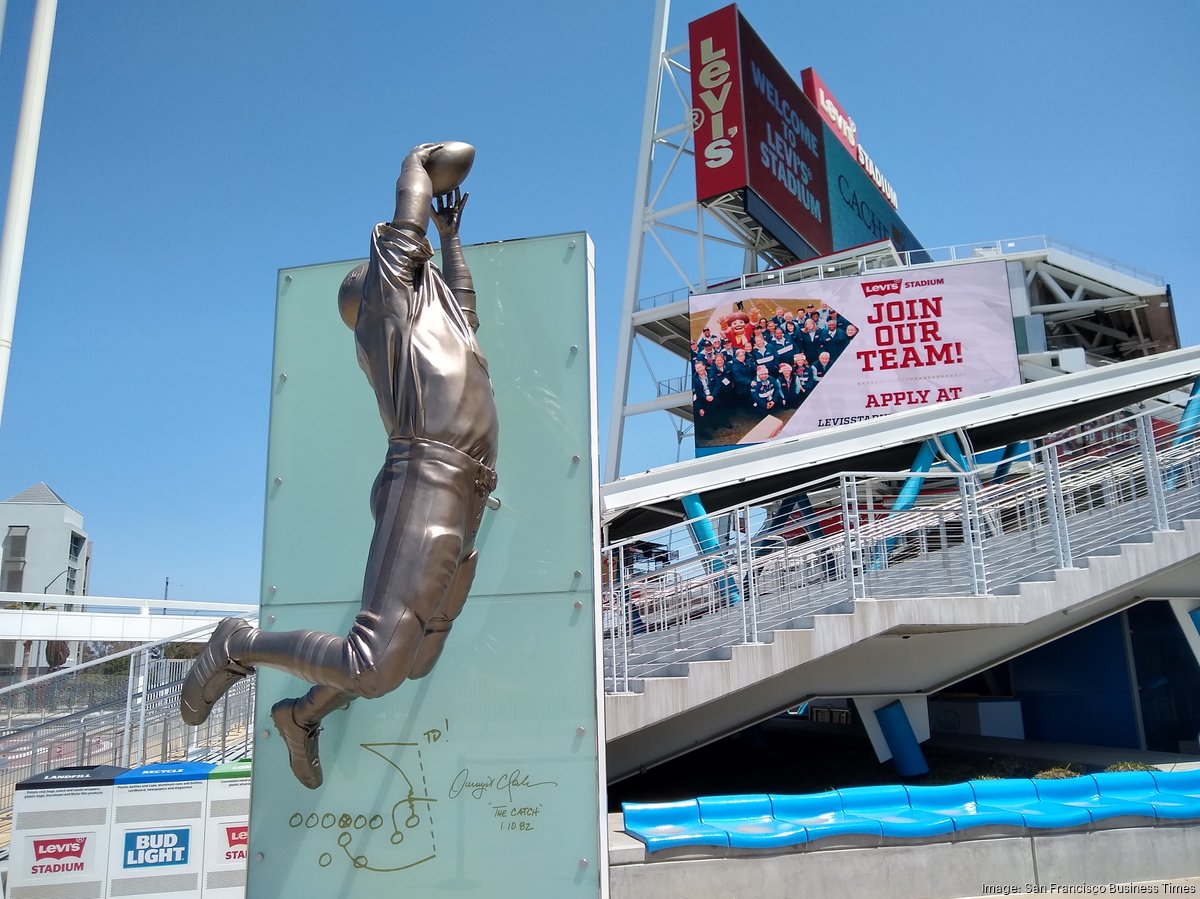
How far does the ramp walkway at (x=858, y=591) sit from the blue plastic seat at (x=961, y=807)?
1.80 metres

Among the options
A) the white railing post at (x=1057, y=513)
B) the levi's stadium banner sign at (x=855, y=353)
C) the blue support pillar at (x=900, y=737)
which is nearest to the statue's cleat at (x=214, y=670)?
the blue support pillar at (x=900, y=737)

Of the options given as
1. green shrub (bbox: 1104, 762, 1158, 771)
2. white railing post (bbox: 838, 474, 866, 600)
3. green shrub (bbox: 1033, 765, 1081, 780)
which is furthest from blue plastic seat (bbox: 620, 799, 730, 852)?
green shrub (bbox: 1104, 762, 1158, 771)

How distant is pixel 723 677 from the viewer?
26.7ft

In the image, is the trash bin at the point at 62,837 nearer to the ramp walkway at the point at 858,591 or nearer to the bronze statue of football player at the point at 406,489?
the bronze statue of football player at the point at 406,489

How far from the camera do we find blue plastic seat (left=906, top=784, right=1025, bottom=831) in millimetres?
6395

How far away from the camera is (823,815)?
21.5 feet

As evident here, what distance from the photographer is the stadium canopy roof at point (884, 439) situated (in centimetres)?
1024

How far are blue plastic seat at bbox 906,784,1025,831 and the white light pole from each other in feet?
21.2

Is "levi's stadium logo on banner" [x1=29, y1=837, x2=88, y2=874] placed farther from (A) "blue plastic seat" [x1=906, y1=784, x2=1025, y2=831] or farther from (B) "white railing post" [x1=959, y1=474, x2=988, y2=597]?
(B) "white railing post" [x1=959, y1=474, x2=988, y2=597]

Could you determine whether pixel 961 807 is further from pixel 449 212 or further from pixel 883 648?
pixel 449 212

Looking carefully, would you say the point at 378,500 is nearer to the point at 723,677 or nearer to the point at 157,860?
the point at 157,860

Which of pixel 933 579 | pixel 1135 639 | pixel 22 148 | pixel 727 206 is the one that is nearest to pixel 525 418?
pixel 22 148

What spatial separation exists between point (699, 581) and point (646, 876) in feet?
11.1

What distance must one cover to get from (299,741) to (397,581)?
3.95 ft
